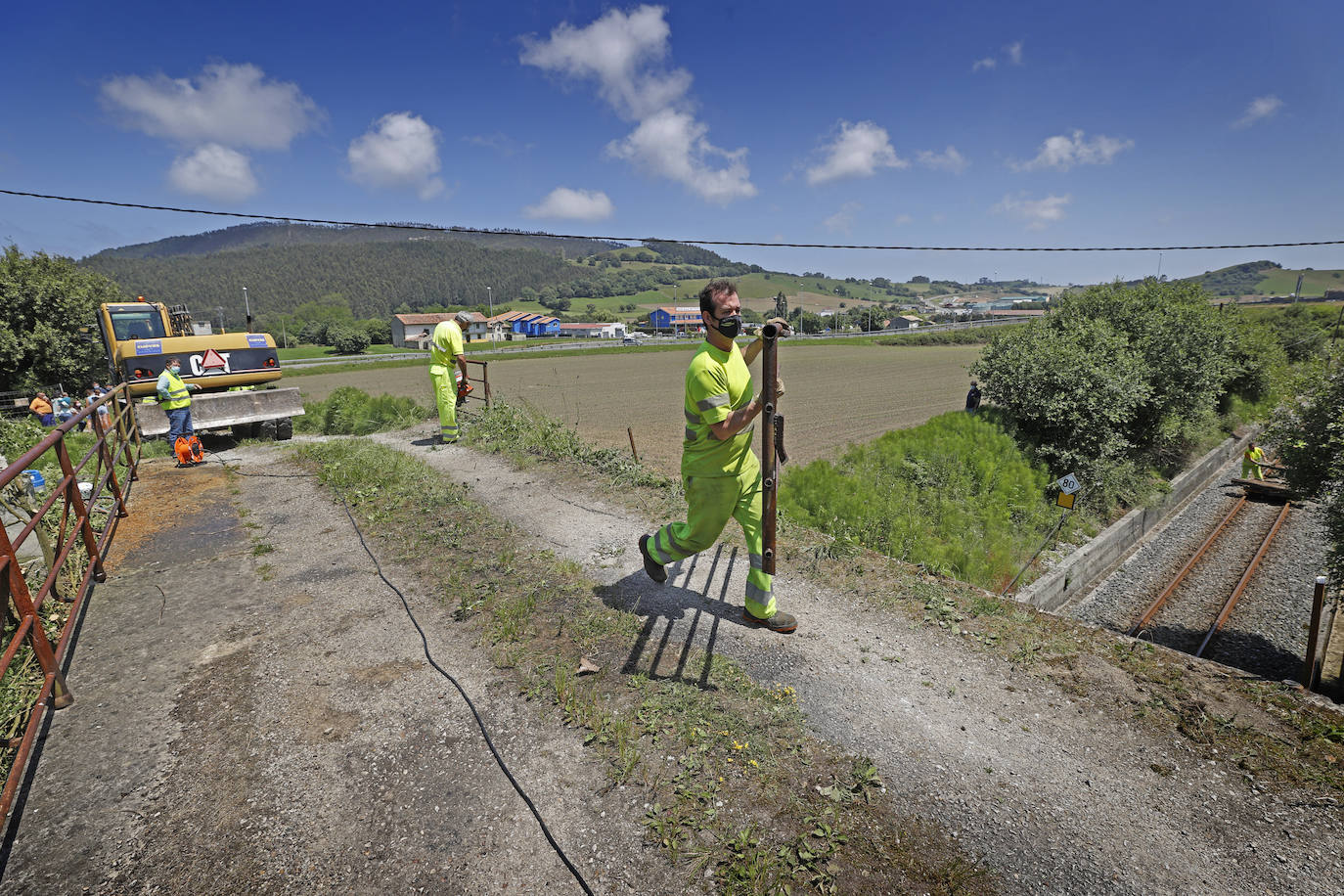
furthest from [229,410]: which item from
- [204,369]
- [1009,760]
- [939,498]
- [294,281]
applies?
[294,281]

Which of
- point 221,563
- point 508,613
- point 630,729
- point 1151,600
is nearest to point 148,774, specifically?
point 508,613

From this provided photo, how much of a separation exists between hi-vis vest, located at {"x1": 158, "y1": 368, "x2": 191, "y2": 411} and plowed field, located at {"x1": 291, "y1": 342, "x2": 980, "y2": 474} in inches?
230

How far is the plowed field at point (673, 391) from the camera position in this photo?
19734 mm

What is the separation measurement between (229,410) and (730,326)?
11.9 meters

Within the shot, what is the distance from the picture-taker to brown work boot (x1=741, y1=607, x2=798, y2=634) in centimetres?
443

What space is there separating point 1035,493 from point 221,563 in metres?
14.1

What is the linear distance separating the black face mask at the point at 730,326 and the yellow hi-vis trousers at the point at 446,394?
296 inches

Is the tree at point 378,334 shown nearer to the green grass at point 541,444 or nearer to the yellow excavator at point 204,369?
the yellow excavator at point 204,369

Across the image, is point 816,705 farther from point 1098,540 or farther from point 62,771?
point 1098,540

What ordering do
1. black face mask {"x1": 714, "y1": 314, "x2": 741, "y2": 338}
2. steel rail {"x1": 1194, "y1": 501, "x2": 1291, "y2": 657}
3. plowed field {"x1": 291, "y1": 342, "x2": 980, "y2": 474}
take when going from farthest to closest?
plowed field {"x1": 291, "y1": 342, "x2": 980, "y2": 474}, steel rail {"x1": 1194, "y1": 501, "x2": 1291, "y2": 657}, black face mask {"x1": 714, "y1": 314, "x2": 741, "y2": 338}

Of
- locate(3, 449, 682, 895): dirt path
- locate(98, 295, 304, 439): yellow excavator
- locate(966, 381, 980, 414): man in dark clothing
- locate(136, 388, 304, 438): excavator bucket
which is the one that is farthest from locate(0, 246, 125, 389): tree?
locate(966, 381, 980, 414): man in dark clothing

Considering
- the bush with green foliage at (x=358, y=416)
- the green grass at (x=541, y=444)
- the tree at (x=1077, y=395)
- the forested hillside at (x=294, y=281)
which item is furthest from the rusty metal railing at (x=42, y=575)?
the forested hillside at (x=294, y=281)

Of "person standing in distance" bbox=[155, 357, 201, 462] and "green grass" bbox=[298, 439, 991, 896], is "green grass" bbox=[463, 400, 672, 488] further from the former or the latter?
"person standing in distance" bbox=[155, 357, 201, 462]

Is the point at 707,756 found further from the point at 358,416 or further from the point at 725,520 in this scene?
the point at 358,416
